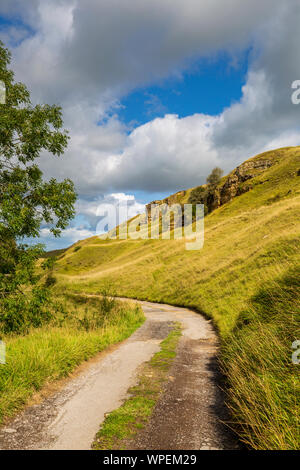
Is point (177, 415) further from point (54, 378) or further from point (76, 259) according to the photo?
point (76, 259)

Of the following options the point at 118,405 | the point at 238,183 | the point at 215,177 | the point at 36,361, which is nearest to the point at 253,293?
the point at 118,405

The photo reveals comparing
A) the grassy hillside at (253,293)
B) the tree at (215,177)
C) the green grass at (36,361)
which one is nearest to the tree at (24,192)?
the green grass at (36,361)

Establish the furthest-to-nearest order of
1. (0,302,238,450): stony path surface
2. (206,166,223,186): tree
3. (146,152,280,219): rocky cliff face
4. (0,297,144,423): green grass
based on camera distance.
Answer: (206,166,223,186): tree
(146,152,280,219): rocky cliff face
(0,297,144,423): green grass
(0,302,238,450): stony path surface

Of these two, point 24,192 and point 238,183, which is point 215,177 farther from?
point 24,192

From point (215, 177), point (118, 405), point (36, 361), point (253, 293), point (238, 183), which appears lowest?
point (118, 405)

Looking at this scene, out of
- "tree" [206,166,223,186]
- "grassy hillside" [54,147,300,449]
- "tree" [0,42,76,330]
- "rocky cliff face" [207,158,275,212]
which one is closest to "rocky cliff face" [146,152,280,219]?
"rocky cliff face" [207,158,275,212]

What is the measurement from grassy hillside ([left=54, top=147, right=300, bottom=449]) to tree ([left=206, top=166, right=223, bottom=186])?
81.2 feet

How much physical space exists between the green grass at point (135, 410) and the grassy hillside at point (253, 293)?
184 cm

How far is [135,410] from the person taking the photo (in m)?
5.66

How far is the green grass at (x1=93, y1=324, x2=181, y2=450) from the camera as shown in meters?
4.64

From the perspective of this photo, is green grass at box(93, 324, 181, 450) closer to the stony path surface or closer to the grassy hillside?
the stony path surface

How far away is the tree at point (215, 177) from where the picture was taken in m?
101

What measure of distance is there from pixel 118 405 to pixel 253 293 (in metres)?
11.4
